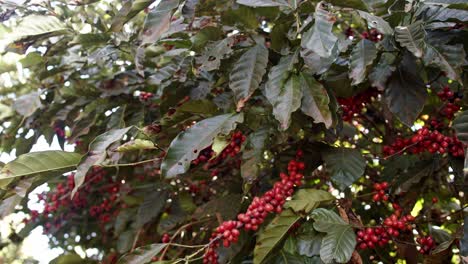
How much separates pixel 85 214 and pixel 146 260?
1390 mm

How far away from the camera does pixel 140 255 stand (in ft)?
3.51

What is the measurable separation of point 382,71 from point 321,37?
0.89ft

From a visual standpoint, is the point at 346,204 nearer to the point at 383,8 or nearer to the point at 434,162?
the point at 434,162

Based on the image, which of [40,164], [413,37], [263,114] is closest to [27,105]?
[40,164]

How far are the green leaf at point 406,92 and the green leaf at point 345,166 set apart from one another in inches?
6.0

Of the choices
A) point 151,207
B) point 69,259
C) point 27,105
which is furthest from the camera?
point 151,207

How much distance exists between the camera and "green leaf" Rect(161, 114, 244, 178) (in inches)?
38.4

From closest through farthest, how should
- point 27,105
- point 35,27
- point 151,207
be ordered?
point 35,27 → point 27,105 → point 151,207

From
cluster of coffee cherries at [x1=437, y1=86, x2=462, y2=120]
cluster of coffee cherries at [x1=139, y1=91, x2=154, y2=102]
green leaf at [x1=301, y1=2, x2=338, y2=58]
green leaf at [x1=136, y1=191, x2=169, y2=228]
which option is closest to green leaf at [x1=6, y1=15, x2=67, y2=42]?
cluster of coffee cherries at [x1=139, y1=91, x2=154, y2=102]

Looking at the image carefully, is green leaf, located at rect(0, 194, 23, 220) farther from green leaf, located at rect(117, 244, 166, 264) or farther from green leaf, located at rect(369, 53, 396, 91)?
green leaf, located at rect(369, 53, 396, 91)

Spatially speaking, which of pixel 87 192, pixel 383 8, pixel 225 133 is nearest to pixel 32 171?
pixel 225 133

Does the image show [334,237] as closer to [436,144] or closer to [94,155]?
[436,144]

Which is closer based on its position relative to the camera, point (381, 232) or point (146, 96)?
point (381, 232)

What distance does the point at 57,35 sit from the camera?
1534 mm
